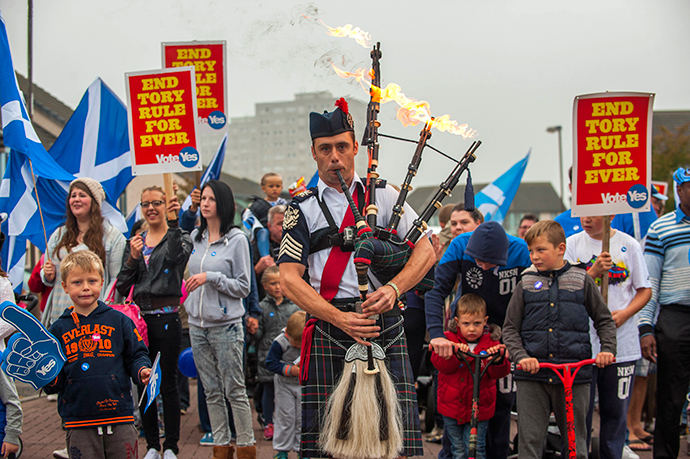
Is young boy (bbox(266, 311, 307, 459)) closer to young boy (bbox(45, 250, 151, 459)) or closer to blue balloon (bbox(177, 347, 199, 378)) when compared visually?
blue balloon (bbox(177, 347, 199, 378))

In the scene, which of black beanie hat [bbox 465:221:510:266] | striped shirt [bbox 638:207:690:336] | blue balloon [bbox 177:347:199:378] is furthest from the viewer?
blue balloon [bbox 177:347:199:378]

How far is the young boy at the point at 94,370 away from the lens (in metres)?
4.04

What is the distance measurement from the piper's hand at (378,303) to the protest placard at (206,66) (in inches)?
171

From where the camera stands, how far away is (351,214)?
3.39 m

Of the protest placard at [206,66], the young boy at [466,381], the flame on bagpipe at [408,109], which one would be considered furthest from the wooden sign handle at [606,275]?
the protest placard at [206,66]

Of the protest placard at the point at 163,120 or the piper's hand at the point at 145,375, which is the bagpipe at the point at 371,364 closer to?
the piper's hand at the point at 145,375

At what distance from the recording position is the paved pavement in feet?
19.6

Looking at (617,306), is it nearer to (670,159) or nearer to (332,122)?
(332,122)

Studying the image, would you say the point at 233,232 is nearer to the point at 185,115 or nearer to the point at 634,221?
the point at 185,115

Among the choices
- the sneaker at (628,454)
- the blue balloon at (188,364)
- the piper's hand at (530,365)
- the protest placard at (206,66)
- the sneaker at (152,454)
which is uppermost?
the protest placard at (206,66)

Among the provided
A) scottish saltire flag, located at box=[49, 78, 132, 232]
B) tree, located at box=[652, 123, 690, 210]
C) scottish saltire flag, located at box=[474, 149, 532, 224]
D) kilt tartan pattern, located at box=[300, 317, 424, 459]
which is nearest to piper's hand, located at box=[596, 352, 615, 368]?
kilt tartan pattern, located at box=[300, 317, 424, 459]

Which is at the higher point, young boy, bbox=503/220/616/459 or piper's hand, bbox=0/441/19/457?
young boy, bbox=503/220/616/459

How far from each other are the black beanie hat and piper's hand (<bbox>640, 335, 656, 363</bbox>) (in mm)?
1695

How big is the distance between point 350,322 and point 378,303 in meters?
0.17
